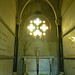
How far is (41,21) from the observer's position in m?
7.90

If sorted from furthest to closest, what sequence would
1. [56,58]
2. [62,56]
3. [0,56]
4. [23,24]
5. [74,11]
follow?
[23,24]
[56,58]
[62,56]
[74,11]
[0,56]

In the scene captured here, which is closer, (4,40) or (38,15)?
(4,40)

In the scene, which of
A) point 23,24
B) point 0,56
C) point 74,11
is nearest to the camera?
point 0,56

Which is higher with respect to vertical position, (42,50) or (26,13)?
(26,13)

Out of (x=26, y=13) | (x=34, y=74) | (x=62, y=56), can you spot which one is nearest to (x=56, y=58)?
(x=62, y=56)

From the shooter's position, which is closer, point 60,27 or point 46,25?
point 60,27

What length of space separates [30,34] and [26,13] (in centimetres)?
167

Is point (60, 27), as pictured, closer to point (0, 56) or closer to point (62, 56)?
point (62, 56)

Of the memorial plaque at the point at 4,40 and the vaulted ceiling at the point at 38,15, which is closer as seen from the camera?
the memorial plaque at the point at 4,40

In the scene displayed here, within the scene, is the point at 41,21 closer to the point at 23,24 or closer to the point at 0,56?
the point at 23,24

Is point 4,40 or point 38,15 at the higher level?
point 38,15

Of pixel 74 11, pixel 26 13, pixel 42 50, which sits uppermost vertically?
pixel 26 13

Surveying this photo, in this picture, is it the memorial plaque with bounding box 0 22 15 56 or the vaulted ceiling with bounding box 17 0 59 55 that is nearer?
the memorial plaque with bounding box 0 22 15 56

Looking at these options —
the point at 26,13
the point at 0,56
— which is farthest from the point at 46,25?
the point at 0,56
